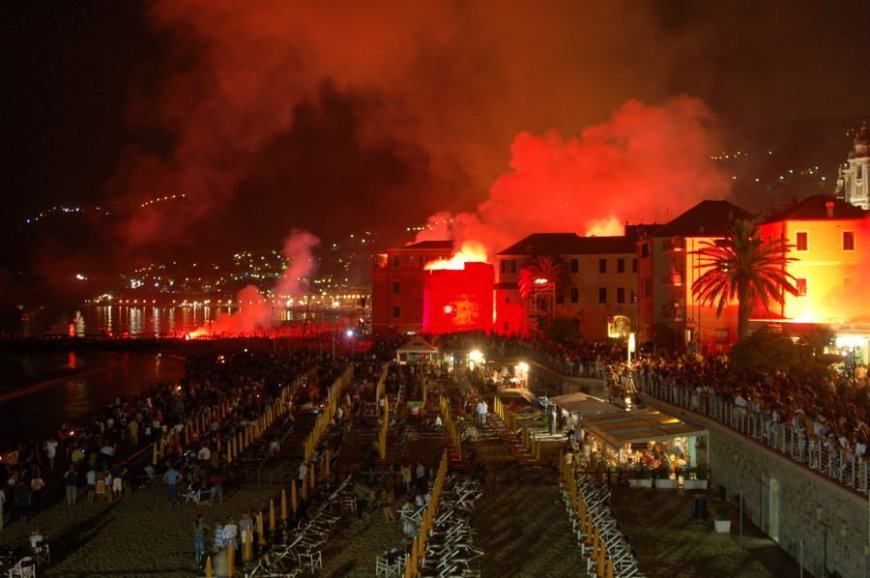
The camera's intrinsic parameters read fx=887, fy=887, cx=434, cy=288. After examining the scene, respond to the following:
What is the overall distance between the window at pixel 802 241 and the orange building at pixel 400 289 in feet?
127

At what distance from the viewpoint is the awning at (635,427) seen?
22.6 m

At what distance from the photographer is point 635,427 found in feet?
77.2

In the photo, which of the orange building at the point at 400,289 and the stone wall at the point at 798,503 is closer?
the stone wall at the point at 798,503

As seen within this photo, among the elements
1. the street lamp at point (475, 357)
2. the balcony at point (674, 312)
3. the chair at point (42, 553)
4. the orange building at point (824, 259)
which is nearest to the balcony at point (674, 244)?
the balcony at point (674, 312)

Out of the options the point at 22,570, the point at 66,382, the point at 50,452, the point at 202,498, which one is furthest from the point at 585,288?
the point at 22,570

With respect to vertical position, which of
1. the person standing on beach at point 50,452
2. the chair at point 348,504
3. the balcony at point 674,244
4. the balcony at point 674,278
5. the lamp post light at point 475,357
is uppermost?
the balcony at point 674,244

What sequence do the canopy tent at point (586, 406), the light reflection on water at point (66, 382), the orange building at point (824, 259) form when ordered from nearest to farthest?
the canopy tent at point (586, 406) < the orange building at point (824, 259) < the light reflection on water at point (66, 382)

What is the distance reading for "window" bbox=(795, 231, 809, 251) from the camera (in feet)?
132

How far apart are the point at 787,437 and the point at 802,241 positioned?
2396cm

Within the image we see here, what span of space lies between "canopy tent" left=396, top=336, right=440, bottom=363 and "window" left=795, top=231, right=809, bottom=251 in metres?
18.3

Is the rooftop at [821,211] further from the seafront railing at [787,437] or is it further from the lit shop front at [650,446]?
the lit shop front at [650,446]

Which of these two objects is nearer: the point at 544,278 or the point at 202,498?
the point at 202,498

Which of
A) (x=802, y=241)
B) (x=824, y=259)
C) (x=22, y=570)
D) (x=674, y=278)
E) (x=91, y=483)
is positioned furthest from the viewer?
(x=674, y=278)

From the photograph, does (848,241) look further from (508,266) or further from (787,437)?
(508,266)
